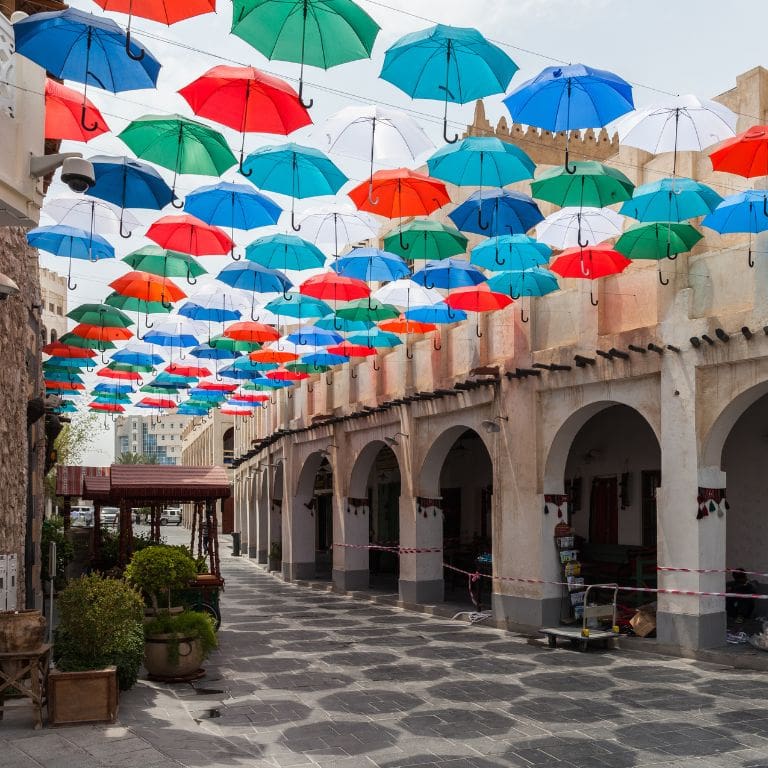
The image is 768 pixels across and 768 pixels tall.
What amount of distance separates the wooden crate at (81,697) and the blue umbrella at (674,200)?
8.86m

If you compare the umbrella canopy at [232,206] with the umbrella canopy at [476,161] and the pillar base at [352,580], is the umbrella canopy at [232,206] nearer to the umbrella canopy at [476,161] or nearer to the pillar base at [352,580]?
the umbrella canopy at [476,161]

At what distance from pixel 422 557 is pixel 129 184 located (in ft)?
42.2

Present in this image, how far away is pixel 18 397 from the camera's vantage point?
13672 millimetres

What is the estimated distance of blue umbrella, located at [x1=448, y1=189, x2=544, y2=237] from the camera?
42.2 ft

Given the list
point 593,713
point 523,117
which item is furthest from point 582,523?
point 523,117

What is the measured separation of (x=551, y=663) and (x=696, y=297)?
6493mm

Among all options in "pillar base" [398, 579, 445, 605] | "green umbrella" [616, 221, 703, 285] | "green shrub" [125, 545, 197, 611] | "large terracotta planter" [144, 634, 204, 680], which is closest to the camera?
"large terracotta planter" [144, 634, 204, 680]

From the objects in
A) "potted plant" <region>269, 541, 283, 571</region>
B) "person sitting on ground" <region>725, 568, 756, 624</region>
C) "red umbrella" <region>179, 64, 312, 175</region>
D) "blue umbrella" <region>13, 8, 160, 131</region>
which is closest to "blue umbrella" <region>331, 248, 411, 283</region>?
"red umbrella" <region>179, 64, 312, 175</region>

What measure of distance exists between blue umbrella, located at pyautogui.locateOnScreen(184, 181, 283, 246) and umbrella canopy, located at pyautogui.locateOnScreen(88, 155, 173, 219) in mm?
678

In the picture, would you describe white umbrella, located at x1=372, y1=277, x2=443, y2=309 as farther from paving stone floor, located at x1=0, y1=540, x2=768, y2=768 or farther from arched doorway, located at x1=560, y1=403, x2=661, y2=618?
paving stone floor, located at x1=0, y1=540, x2=768, y2=768

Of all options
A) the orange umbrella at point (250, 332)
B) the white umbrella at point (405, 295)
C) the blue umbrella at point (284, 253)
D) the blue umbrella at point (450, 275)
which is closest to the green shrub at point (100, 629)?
the blue umbrella at point (284, 253)

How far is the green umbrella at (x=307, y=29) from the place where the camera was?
909cm

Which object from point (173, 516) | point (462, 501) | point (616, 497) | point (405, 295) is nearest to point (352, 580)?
point (462, 501)

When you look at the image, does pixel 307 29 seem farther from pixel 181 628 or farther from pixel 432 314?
pixel 432 314
